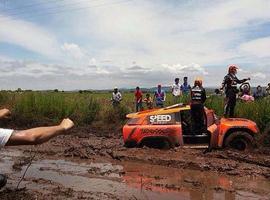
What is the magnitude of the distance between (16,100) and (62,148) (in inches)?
394

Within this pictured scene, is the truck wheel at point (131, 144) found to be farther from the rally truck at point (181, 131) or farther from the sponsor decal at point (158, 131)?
the sponsor decal at point (158, 131)

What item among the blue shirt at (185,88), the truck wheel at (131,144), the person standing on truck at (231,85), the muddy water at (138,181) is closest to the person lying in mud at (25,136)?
the muddy water at (138,181)

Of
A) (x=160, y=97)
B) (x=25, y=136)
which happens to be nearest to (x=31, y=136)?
(x=25, y=136)

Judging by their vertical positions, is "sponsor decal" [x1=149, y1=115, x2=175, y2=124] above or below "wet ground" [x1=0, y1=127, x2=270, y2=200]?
above

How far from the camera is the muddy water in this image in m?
9.24

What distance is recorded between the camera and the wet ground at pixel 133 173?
30.0ft

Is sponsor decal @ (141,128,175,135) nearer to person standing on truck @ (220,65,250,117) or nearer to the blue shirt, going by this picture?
person standing on truck @ (220,65,250,117)

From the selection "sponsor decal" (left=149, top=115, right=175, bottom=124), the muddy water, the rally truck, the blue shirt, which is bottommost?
the muddy water

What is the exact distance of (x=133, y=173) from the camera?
11.3m

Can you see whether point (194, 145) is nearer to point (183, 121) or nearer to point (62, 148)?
point (183, 121)

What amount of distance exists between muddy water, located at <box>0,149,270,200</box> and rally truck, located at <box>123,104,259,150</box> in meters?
1.26

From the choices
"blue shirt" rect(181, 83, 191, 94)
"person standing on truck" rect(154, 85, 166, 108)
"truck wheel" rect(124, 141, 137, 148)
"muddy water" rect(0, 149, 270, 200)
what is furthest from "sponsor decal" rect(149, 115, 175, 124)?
"person standing on truck" rect(154, 85, 166, 108)

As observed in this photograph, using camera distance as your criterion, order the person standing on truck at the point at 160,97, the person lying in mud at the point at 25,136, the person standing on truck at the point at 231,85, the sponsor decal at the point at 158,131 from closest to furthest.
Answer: the person lying in mud at the point at 25,136 < the sponsor decal at the point at 158,131 < the person standing on truck at the point at 231,85 < the person standing on truck at the point at 160,97

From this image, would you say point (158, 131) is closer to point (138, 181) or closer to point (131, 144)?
point (131, 144)
